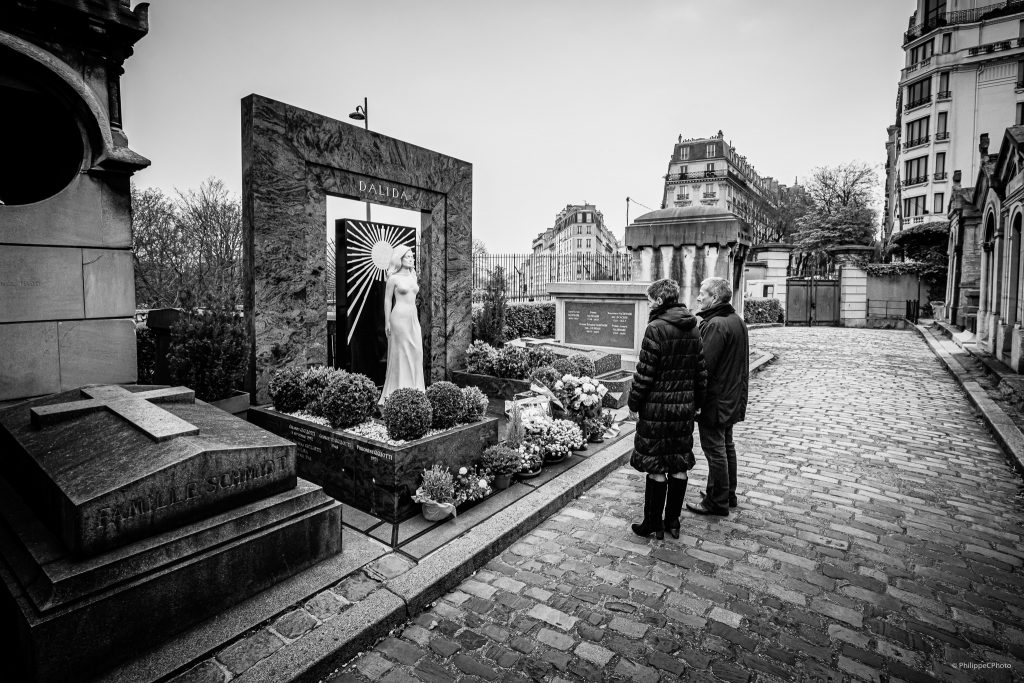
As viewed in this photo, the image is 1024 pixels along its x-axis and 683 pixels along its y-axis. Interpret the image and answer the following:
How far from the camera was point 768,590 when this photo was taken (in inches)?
145

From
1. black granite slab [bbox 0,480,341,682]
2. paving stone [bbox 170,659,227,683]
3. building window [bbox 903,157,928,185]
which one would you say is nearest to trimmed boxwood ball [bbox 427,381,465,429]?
black granite slab [bbox 0,480,341,682]

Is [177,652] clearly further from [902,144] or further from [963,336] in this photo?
[902,144]

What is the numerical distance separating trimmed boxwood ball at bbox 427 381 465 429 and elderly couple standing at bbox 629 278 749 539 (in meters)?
1.80

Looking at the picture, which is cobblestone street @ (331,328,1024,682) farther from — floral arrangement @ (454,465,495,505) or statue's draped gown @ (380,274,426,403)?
statue's draped gown @ (380,274,426,403)

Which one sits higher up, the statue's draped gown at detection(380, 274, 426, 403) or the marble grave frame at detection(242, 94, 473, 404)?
the marble grave frame at detection(242, 94, 473, 404)

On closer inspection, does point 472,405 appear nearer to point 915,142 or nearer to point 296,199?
point 296,199

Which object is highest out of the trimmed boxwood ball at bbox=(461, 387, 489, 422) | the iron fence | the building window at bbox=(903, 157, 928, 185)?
the building window at bbox=(903, 157, 928, 185)

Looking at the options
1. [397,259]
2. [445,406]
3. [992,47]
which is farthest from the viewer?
[992,47]

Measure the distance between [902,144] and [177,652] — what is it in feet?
190

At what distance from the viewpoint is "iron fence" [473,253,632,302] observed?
60.4 feet

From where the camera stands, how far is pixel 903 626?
3.28 metres

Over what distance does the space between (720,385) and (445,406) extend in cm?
261

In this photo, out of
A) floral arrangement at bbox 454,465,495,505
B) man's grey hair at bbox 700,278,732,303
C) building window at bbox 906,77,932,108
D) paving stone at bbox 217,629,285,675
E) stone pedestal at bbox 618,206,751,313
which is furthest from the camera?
building window at bbox 906,77,932,108

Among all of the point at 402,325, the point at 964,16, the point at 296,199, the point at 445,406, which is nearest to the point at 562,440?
the point at 445,406
